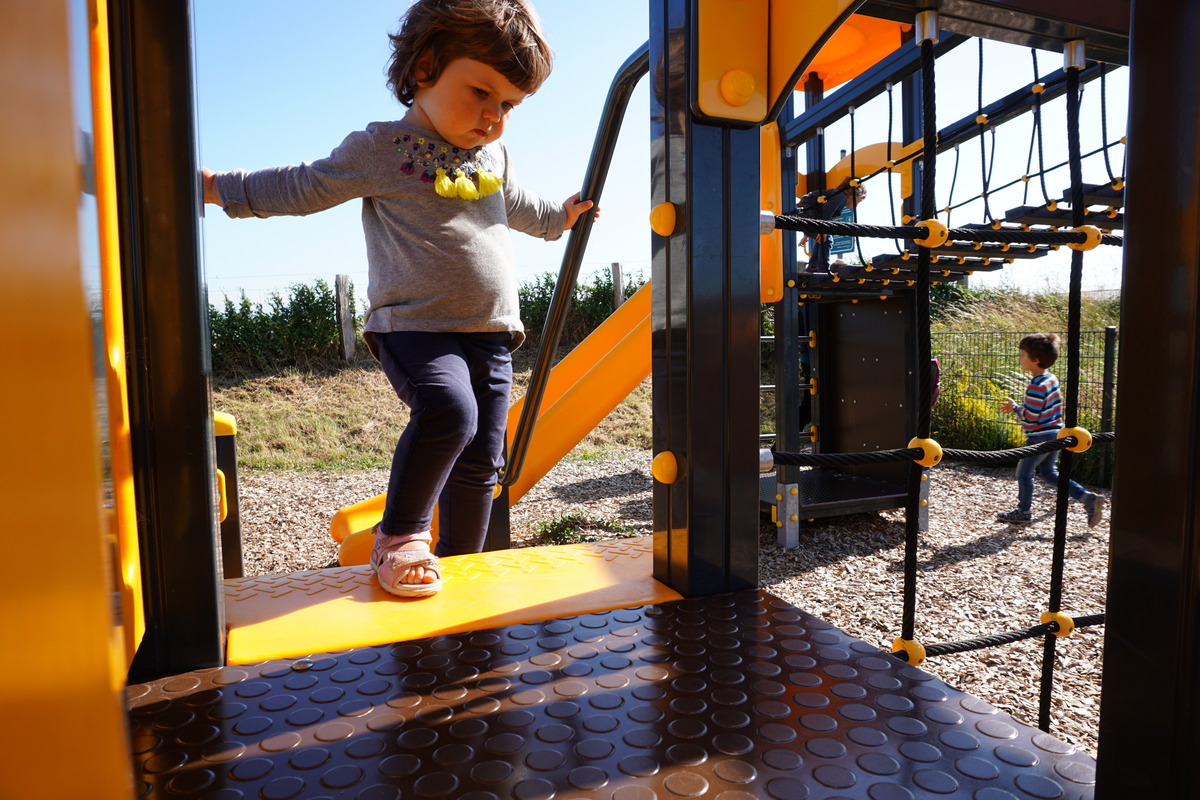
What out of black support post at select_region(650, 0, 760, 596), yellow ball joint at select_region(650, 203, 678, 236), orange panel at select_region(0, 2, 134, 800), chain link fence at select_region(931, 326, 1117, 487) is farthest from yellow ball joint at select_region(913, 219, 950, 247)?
chain link fence at select_region(931, 326, 1117, 487)

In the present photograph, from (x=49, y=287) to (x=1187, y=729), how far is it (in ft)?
1.99

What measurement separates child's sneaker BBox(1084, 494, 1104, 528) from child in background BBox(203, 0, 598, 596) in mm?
3201

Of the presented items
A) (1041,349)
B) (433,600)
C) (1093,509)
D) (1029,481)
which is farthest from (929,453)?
(1041,349)

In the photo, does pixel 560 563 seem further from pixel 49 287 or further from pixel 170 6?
pixel 49 287

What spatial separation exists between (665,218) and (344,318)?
8.47m

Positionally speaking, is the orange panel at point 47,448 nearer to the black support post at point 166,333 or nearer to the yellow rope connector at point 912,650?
the black support post at point 166,333

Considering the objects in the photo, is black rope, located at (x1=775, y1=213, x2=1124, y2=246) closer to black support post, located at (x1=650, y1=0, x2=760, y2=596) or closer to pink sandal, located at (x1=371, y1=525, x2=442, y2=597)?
black support post, located at (x1=650, y1=0, x2=760, y2=596)

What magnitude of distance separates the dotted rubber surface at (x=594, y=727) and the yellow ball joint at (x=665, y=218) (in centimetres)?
54

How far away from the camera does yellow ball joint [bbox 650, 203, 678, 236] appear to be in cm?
103

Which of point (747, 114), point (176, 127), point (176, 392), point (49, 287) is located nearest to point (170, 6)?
point (176, 127)

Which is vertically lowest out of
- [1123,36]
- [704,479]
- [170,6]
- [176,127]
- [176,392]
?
[704,479]

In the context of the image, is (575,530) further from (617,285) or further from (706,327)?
(617,285)

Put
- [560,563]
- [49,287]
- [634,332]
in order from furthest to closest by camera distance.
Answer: [634,332] → [560,563] → [49,287]

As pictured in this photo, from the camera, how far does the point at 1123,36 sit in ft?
3.89
